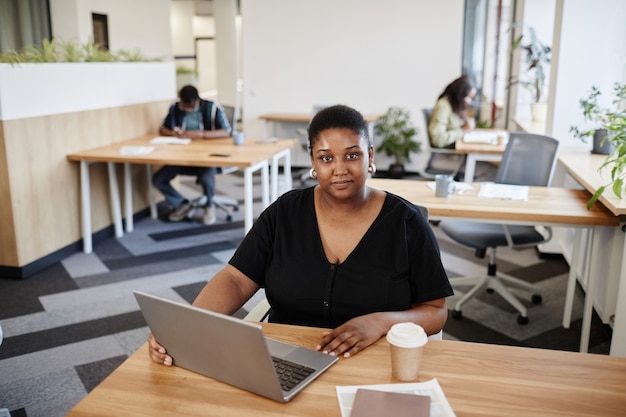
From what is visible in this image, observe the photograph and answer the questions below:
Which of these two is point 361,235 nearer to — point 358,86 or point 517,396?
point 517,396

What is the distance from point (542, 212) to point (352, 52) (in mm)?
4866

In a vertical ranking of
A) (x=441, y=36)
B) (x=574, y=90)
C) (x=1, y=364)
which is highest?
(x=441, y=36)

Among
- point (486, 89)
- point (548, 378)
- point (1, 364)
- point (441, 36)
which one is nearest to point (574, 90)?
point (441, 36)

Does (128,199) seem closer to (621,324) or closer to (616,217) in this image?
(616,217)

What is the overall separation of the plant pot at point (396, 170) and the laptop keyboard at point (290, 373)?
5.92 m

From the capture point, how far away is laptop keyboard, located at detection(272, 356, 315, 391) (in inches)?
52.2

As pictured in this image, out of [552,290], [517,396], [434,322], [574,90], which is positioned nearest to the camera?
[517,396]

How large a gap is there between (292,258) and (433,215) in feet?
4.85

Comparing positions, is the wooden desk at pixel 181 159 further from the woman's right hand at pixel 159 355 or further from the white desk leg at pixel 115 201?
the woman's right hand at pixel 159 355

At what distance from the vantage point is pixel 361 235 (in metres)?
1.74

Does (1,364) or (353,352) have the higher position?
(353,352)

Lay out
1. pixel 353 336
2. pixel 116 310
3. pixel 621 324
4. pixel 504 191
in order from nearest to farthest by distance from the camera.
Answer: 1. pixel 353 336
2. pixel 621 324
3. pixel 504 191
4. pixel 116 310

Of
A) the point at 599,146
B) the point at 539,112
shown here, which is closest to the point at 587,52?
the point at 599,146

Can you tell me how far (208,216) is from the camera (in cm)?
537
